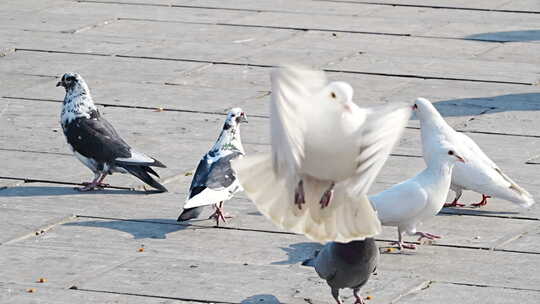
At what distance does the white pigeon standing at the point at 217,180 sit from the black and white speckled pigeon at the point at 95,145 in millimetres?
758

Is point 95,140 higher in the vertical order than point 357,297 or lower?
higher

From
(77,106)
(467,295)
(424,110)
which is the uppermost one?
(77,106)

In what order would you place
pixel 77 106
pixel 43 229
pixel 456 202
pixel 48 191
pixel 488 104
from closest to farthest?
pixel 43 229 → pixel 456 202 → pixel 48 191 → pixel 77 106 → pixel 488 104

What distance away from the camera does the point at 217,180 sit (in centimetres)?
920

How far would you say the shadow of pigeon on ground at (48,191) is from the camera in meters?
10.2

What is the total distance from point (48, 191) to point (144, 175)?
812 mm

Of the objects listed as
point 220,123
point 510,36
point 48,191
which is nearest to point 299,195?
point 48,191

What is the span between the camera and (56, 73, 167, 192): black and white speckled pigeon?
33.3ft

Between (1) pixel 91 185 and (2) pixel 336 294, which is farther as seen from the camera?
(1) pixel 91 185

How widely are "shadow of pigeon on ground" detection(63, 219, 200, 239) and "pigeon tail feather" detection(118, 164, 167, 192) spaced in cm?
66

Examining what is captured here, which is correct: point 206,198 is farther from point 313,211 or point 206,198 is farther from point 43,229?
point 313,211

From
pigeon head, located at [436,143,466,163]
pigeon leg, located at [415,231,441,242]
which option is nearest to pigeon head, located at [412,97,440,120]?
pigeon head, located at [436,143,466,163]

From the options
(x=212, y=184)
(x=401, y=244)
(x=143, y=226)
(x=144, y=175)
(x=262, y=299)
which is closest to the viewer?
(x=262, y=299)

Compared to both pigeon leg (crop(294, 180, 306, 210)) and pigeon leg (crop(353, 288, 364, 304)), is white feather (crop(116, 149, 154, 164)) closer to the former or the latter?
pigeon leg (crop(353, 288, 364, 304))
